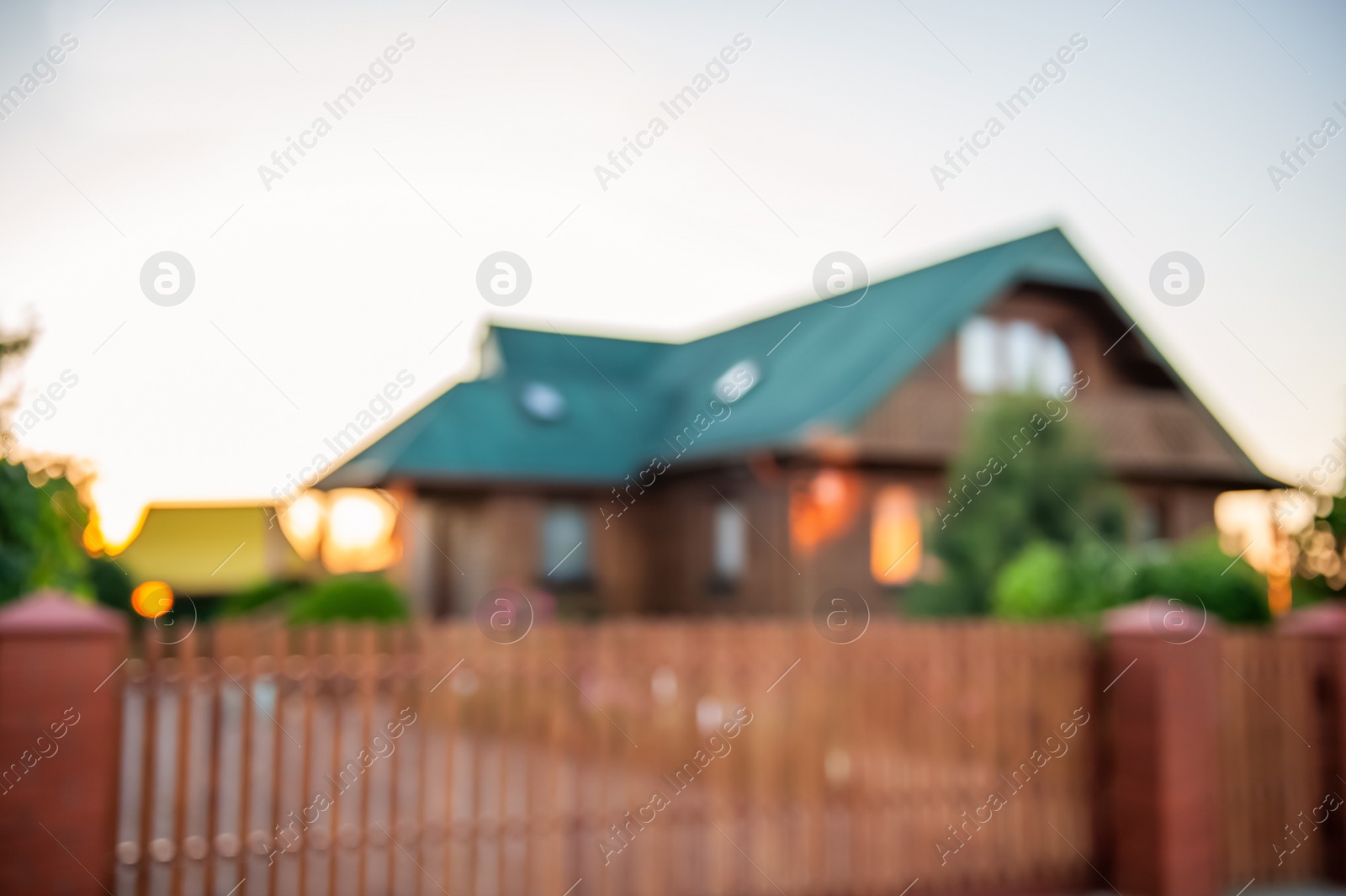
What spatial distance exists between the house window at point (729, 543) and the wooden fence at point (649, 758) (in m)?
11.6

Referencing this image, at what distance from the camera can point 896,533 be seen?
1816 centimetres

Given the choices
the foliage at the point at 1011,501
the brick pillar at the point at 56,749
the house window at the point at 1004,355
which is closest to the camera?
the brick pillar at the point at 56,749

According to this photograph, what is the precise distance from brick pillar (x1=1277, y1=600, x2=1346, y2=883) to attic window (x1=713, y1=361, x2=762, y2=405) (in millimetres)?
12738

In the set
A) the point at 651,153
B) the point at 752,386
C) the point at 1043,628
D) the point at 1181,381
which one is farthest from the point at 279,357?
the point at 1181,381

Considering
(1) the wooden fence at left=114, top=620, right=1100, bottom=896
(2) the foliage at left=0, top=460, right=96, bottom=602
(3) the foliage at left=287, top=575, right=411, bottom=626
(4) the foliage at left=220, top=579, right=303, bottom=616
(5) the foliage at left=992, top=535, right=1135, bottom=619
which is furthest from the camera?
(4) the foliage at left=220, top=579, right=303, bottom=616

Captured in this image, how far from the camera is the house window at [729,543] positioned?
18438 mm

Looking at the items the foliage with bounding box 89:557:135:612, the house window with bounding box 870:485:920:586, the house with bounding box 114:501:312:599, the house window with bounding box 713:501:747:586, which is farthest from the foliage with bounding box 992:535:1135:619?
the house with bounding box 114:501:312:599

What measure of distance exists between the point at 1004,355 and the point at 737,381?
5.13 meters

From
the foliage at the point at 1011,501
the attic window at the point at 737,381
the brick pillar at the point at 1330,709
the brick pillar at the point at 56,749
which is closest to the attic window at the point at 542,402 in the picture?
the attic window at the point at 737,381

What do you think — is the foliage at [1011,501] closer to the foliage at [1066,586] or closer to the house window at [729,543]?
the foliage at [1066,586]

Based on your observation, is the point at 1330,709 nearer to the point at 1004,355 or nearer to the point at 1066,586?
the point at 1066,586

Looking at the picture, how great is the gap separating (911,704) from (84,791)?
454 cm

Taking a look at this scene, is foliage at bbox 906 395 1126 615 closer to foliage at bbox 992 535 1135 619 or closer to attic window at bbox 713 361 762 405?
foliage at bbox 992 535 1135 619

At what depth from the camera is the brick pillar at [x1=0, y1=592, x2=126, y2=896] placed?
4223 mm
